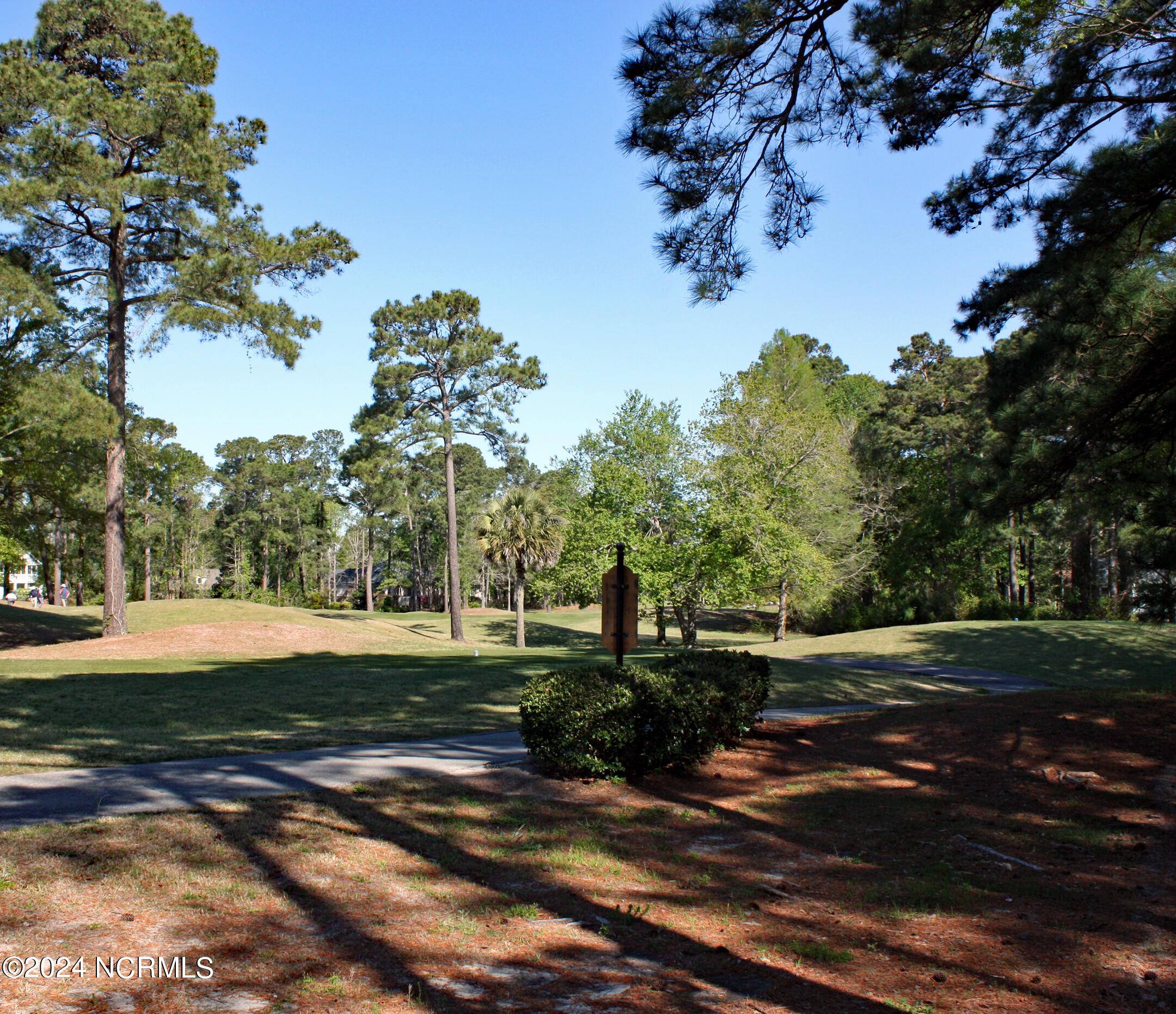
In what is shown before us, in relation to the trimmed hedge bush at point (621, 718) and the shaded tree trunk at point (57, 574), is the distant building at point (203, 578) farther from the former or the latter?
the trimmed hedge bush at point (621, 718)

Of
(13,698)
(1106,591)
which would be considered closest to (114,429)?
(13,698)

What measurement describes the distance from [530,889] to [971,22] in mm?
8141

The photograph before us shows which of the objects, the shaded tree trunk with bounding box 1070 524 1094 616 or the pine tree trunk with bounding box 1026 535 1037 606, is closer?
the shaded tree trunk with bounding box 1070 524 1094 616

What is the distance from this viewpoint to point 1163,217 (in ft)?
27.3

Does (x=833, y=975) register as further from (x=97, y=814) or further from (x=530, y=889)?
(x=97, y=814)

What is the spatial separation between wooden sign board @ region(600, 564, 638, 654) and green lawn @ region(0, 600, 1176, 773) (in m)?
2.92

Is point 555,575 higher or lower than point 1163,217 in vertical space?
lower

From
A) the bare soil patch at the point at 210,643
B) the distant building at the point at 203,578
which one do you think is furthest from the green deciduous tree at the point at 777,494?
the distant building at the point at 203,578

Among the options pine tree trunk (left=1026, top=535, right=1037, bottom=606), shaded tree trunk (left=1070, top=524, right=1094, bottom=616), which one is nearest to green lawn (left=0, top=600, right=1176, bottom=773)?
shaded tree trunk (left=1070, top=524, right=1094, bottom=616)

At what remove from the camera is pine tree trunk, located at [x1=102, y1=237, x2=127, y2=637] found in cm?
2378

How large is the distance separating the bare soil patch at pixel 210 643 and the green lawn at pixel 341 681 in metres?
0.96

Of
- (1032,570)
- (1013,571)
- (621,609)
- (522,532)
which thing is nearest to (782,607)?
(1013,571)

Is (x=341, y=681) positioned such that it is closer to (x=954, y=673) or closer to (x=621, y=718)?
(x=621, y=718)

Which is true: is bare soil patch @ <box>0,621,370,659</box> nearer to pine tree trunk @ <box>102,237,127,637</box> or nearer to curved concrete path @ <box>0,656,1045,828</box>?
pine tree trunk @ <box>102,237,127,637</box>
